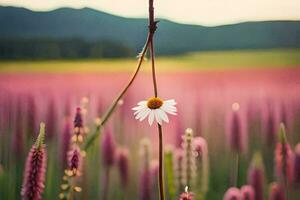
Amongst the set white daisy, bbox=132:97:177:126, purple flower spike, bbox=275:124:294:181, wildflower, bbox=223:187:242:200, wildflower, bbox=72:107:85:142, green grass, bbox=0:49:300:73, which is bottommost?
wildflower, bbox=223:187:242:200

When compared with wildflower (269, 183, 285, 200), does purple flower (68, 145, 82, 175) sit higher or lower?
higher

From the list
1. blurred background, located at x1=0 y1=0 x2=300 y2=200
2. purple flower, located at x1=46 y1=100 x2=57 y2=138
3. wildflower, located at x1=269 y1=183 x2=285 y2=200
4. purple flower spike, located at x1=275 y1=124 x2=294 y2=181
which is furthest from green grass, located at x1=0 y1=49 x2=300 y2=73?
wildflower, located at x1=269 y1=183 x2=285 y2=200

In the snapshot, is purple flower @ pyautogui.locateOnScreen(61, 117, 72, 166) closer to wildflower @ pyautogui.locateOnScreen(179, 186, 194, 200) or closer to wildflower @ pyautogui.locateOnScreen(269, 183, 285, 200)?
wildflower @ pyautogui.locateOnScreen(179, 186, 194, 200)

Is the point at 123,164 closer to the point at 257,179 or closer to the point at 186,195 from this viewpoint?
the point at 186,195

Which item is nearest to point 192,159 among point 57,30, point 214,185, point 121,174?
point 214,185

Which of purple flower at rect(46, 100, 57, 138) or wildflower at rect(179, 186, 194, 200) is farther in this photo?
purple flower at rect(46, 100, 57, 138)

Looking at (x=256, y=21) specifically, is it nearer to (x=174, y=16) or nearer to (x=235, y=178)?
(x=174, y=16)
